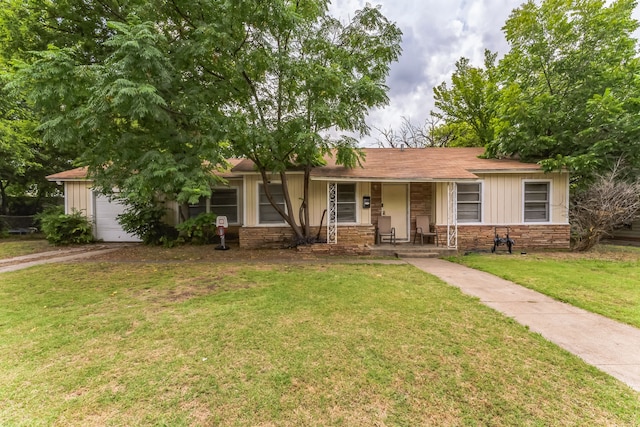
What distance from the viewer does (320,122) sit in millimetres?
7051

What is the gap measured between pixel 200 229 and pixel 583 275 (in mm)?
10848

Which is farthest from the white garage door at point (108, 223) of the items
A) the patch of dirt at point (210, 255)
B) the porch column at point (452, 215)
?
the porch column at point (452, 215)

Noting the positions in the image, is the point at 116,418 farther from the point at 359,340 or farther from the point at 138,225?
the point at 138,225

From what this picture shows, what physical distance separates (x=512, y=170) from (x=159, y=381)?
10912 mm

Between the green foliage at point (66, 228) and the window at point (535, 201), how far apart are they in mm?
16476

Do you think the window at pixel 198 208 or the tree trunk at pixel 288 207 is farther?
the window at pixel 198 208

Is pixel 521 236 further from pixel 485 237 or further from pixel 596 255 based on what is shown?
pixel 596 255

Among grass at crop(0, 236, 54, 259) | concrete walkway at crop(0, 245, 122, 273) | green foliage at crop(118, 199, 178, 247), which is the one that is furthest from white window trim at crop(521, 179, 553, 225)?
grass at crop(0, 236, 54, 259)

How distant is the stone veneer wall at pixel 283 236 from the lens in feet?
30.2

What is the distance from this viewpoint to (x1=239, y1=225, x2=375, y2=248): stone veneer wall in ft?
30.2

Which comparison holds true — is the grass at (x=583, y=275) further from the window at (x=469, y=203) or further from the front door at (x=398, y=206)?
the front door at (x=398, y=206)

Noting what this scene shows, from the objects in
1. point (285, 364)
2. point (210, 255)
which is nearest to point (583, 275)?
point (285, 364)

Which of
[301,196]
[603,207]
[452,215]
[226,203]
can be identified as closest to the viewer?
[603,207]

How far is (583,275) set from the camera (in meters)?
6.00
